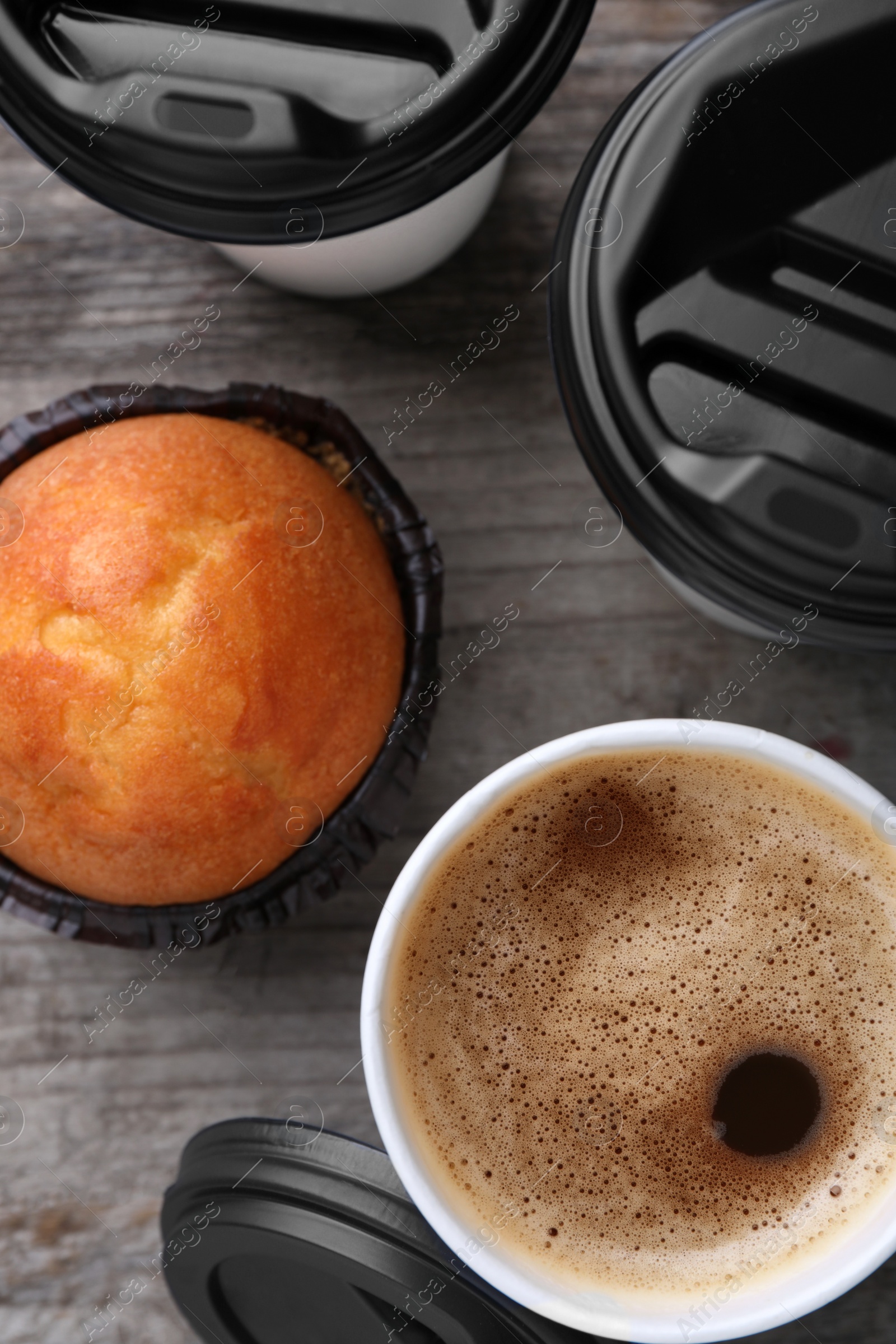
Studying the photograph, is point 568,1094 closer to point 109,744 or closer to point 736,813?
point 736,813

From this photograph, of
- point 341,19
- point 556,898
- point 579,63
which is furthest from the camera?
point 579,63

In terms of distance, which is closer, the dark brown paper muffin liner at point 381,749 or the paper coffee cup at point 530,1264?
the paper coffee cup at point 530,1264

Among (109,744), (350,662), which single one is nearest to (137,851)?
(109,744)

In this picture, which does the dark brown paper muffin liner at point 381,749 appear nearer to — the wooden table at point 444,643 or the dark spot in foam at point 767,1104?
the wooden table at point 444,643

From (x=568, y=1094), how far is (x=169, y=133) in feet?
2.19

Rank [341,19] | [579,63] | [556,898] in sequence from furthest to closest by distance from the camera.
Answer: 1. [579,63]
2. [556,898]
3. [341,19]

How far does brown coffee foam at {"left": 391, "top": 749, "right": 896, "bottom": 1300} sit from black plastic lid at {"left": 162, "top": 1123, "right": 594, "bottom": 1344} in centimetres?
7

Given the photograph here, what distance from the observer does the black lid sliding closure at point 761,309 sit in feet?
2.18

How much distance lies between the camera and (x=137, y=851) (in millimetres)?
727

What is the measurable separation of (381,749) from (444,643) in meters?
0.16

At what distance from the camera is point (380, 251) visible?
785 mm

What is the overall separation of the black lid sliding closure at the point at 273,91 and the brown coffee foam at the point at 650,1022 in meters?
0.42

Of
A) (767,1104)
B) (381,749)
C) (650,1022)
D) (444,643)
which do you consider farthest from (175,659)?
(767,1104)

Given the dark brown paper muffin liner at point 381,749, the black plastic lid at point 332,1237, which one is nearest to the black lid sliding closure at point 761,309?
the dark brown paper muffin liner at point 381,749
